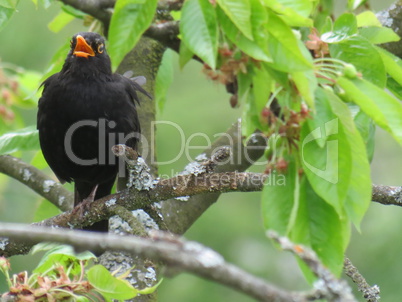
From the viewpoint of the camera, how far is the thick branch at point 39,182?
439 centimetres

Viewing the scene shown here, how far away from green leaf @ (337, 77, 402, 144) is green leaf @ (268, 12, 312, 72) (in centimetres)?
16

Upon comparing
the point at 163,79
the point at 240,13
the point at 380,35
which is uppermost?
the point at 240,13

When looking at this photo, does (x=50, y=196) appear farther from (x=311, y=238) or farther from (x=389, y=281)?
(x=389, y=281)

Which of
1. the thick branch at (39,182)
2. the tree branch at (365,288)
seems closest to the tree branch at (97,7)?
the thick branch at (39,182)

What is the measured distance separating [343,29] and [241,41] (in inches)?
21.5

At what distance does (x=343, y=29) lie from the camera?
2.68 m

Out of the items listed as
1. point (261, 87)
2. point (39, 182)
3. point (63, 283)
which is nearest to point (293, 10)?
point (261, 87)

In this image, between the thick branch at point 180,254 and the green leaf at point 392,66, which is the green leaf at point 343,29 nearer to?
the green leaf at point 392,66

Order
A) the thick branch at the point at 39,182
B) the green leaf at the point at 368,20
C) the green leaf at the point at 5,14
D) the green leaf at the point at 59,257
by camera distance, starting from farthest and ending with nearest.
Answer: the thick branch at the point at 39,182, the green leaf at the point at 368,20, the green leaf at the point at 5,14, the green leaf at the point at 59,257

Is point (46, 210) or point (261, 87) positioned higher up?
point (261, 87)

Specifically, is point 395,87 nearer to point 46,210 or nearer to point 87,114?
point 87,114

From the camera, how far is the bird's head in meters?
4.25

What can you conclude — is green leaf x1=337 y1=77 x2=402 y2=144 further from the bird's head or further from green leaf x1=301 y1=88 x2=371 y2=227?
the bird's head

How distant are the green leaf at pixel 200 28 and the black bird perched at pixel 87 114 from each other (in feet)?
5.80
